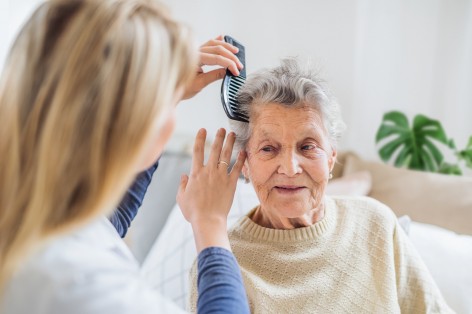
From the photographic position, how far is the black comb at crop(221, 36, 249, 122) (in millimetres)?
1361

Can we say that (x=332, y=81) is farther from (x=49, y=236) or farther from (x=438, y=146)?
(x=49, y=236)

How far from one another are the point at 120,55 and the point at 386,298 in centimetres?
96

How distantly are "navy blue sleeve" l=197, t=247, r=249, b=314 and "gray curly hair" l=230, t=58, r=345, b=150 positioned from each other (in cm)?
50

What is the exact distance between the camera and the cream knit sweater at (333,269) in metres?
1.38

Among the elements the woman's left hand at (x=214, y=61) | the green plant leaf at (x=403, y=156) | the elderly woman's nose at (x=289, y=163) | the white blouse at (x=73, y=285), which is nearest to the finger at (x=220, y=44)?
the woman's left hand at (x=214, y=61)

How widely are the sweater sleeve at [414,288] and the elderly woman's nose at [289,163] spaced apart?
362 mm

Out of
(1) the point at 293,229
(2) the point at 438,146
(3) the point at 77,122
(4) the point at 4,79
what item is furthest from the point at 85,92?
(2) the point at 438,146

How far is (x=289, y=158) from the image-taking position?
138 cm

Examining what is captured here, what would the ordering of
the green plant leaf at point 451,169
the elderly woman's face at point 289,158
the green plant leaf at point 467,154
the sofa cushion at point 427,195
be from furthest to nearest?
the green plant leaf at point 451,169 < the green plant leaf at point 467,154 < the sofa cushion at point 427,195 < the elderly woman's face at point 289,158

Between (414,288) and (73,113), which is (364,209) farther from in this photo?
(73,113)

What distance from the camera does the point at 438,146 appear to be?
247 centimetres

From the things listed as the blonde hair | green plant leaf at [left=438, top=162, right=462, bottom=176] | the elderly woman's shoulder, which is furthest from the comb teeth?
green plant leaf at [left=438, top=162, right=462, bottom=176]

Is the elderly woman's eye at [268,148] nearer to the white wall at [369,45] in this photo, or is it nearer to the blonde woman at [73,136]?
the blonde woman at [73,136]

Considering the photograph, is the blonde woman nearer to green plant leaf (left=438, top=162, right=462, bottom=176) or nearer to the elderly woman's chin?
the elderly woman's chin
